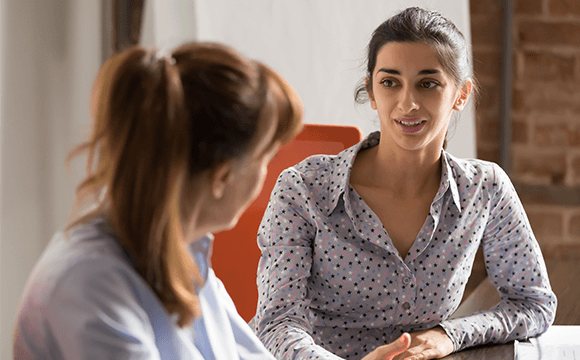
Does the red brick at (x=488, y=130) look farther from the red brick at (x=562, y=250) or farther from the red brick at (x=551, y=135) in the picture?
the red brick at (x=562, y=250)

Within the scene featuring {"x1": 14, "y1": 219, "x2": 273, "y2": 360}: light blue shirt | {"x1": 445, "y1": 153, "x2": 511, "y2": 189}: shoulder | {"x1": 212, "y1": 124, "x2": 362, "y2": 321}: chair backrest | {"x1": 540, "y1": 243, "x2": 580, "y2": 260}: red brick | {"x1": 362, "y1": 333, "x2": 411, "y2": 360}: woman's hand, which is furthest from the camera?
{"x1": 540, "y1": 243, "x2": 580, "y2": 260}: red brick

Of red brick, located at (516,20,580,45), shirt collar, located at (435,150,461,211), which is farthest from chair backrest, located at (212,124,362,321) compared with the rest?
red brick, located at (516,20,580,45)

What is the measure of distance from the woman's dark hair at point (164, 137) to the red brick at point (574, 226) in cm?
205

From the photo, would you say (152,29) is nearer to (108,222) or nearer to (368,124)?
(368,124)

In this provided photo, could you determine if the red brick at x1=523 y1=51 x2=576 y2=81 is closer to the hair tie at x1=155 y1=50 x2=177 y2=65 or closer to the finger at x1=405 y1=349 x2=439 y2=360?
the finger at x1=405 y1=349 x2=439 y2=360

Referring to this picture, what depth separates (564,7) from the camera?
2.21 metres

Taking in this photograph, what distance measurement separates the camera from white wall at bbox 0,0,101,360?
1193 millimetres

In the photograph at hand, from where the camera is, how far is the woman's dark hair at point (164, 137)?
51cm

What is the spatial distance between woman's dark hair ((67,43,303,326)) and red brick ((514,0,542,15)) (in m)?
1.95

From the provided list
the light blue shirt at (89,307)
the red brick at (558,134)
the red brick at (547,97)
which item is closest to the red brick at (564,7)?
the red brick at (547,97)

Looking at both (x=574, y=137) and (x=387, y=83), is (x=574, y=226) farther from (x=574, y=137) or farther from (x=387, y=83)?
(x=387, y=83)

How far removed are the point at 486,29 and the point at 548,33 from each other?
22 cm

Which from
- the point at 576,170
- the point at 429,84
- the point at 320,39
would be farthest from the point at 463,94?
the point at 576,170

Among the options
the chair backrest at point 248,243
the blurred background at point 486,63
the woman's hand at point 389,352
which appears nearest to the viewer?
the woman's hand at point 389,352
